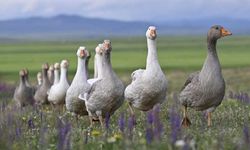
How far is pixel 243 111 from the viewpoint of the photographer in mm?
14336

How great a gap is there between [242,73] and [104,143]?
3484cm

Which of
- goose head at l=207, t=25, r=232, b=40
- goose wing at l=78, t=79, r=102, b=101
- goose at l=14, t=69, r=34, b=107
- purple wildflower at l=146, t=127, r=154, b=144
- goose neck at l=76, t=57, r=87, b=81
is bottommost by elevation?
goose at l=14, t=69, r=34, b=107

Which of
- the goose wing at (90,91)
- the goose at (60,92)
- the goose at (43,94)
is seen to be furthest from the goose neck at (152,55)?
the goose at (43,94)

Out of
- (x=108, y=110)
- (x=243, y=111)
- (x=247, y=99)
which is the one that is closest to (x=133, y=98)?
(x=108, y=110)

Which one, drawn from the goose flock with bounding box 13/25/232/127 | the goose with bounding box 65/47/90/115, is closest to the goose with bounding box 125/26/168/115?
the goose flock with bounding box 13/25/232/127

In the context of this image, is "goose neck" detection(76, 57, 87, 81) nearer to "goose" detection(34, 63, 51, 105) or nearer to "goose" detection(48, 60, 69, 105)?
"goose" detection(48, 60, 69, 105)

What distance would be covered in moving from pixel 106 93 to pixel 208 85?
2.00 metres

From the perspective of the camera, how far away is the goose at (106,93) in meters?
12.7

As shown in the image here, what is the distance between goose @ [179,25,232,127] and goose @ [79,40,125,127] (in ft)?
4.50

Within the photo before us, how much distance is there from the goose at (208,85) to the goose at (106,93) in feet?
4.50

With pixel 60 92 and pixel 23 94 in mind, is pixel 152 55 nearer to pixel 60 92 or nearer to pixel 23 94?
pixel 60 92

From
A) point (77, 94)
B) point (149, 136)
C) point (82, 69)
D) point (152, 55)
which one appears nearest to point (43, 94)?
point (82, 69)

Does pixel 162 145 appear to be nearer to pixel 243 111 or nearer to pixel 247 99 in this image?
pixel 243 111

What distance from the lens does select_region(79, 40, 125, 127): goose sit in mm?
12742
